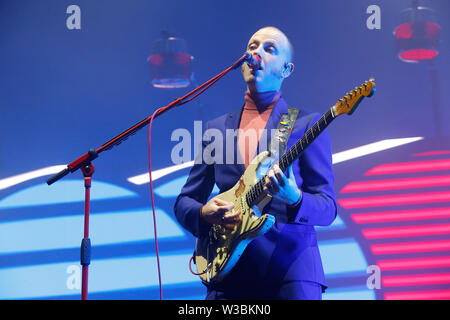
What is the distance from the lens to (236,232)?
2287 millimetres

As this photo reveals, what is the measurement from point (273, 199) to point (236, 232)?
0.20m

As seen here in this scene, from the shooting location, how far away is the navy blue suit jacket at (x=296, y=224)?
2.17 m

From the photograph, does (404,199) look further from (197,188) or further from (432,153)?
(197,188)

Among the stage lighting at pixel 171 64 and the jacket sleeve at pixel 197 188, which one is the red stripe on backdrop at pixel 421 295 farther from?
the stage lighting at pixel 171 64

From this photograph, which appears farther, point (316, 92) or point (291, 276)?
point (316, 92)

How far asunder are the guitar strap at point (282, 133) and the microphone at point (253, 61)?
246 mm

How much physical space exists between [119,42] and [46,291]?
1.87 m

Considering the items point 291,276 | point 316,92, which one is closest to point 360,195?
point 316,92

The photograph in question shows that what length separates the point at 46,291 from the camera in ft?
12.9

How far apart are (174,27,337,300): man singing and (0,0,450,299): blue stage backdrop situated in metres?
1.29

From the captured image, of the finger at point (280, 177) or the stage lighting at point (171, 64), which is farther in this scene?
the stage lighting at point (171, 64)

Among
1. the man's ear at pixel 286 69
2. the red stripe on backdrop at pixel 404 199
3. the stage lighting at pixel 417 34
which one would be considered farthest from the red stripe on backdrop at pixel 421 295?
the man's ear at pixel 286 69
